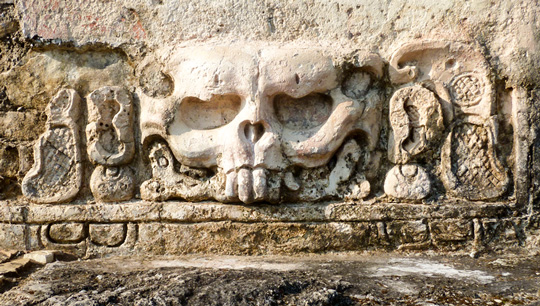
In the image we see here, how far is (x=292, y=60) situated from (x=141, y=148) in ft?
3.03

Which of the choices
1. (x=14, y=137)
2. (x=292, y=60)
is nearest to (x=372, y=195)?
(x=292, y=60)

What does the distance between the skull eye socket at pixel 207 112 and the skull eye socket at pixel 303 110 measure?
0.23 metres

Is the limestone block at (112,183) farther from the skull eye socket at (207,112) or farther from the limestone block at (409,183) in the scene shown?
the limestone block at (409,183)

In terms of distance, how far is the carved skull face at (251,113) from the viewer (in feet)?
9.39

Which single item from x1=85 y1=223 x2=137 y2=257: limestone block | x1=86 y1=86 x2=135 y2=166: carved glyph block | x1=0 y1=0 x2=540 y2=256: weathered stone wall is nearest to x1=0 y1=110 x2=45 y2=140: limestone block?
x1=0 y1=0 x2=540 y2=256: weathered stone wall

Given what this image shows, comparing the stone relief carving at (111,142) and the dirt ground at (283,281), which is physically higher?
the stone relief carving at (111,142)

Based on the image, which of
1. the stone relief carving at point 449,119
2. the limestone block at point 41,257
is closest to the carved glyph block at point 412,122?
the stone relief carving at point 449,119

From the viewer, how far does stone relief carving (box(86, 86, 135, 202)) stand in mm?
2996

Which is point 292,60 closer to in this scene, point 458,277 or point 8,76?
point 458,277

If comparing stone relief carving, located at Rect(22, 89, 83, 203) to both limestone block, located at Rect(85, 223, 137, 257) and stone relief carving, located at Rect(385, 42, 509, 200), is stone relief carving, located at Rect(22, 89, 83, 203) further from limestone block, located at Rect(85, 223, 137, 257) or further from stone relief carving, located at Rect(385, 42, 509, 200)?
stone relief carving, located at Rect(385, 42, 509, 200)

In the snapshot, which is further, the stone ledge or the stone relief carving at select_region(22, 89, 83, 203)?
the stone relief carving at select_region(22, 89, 83, 203)

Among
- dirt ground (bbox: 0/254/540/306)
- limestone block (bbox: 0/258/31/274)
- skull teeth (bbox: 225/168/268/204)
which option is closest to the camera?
dirt ground (bbox: 0/254/540/306)

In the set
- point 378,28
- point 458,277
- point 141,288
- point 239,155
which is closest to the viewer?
point 141,288

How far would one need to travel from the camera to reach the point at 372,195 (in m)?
2.99
